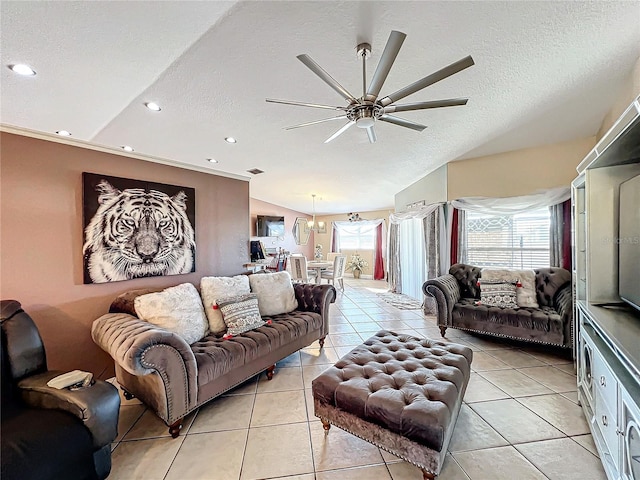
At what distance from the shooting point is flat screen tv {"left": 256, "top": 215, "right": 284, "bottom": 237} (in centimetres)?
682

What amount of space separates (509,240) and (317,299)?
10.2 ft

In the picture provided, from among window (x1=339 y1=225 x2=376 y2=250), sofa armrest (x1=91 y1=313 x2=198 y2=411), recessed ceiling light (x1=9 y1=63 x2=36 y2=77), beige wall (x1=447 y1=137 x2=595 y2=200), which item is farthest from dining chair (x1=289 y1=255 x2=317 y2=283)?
recessed ceiling light (x1=9 y1=63 x2=36 y2=77)

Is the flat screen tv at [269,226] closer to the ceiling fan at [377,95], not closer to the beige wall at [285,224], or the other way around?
the beige wall at [285,224]

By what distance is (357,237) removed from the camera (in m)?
8.89

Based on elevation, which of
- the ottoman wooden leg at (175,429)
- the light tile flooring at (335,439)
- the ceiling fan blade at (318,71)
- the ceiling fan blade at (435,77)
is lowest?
the light tile flooring at (335,439)

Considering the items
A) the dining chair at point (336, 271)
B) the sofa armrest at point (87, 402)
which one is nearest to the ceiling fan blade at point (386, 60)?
the sofa armrest at point (87, 402)

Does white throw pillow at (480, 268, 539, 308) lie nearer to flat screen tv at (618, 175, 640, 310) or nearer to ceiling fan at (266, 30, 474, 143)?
flat screen tv at (618, 175, 640, 310)

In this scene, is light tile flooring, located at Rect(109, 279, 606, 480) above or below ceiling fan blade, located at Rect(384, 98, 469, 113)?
below

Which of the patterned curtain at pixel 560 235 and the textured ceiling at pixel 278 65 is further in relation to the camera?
the patterned curtain at pixel 560 235

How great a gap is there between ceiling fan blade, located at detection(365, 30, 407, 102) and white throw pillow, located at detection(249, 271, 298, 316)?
7.19 ft

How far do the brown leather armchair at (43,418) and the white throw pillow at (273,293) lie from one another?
1.56 metres

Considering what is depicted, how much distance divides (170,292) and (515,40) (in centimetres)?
321

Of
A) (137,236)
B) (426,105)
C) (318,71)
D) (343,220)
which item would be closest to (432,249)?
(426,105)

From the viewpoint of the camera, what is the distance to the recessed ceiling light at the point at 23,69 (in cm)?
145
